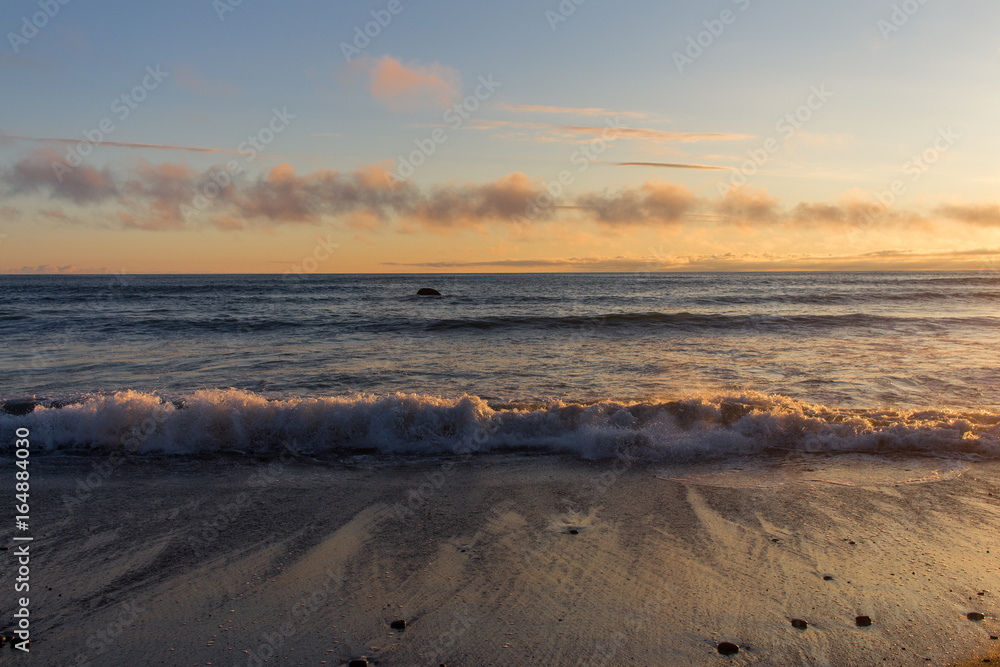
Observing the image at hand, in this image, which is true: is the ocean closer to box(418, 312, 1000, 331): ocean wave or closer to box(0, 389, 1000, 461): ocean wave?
box(0, 389, 1000, 461): ocean wave

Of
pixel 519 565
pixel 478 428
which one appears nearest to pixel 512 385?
pixel 478 428

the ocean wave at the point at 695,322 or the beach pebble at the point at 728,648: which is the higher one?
the beach pebble at the point at 728,648

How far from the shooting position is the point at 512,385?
424 inches

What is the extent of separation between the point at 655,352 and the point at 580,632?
12.7 meters

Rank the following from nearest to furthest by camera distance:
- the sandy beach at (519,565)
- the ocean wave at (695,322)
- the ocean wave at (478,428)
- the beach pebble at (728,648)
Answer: the beach pebble at (728,648)
the sandy beach at (519,565)
the ocean wave at (478,428)
the ocean wave at (695,322)

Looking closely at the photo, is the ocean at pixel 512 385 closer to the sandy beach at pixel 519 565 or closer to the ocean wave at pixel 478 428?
the ocean wave at pixel 478 428

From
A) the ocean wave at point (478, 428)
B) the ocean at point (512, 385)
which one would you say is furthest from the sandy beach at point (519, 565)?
the ocean at point (512, 385)

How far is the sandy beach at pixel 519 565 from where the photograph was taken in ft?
10.6

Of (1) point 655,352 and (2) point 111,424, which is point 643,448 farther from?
(1) point 655,352

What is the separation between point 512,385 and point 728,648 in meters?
7.73

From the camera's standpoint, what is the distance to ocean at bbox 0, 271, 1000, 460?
23.7 ft

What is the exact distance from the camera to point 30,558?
4309mm

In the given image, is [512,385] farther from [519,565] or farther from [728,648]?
[728,648]

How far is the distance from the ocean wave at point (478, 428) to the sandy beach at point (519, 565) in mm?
664
